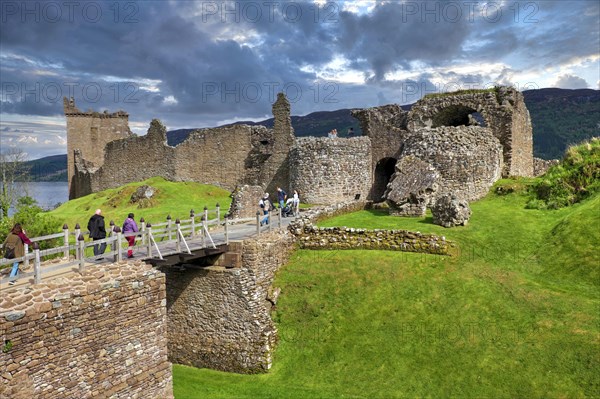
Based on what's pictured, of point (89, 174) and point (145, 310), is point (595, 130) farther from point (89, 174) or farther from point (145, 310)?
point (145, 310)

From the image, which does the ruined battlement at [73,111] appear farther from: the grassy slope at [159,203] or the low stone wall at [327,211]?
the low stone wall at [327,211]

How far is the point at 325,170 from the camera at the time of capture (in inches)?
1253

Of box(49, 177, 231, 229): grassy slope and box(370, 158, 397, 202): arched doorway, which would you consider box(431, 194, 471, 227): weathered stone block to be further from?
box(49, 177, 231, 229): grassy slope

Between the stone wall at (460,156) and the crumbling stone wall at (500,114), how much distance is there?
2771mm

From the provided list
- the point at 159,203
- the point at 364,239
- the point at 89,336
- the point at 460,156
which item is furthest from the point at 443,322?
the point at 159,203

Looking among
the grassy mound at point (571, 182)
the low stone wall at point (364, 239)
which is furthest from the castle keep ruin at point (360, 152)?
the low stone wall at point (364, 239)

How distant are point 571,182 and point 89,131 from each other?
5749cm

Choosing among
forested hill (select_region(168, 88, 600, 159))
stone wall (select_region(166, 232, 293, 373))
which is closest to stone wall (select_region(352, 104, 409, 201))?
stone wall (select_region(166, 232, 293, 373))

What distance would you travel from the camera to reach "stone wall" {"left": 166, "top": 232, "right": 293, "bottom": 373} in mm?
16766

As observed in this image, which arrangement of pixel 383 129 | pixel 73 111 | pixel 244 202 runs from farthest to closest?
pixel 73 111, pixel 383 129, pixel 244 202

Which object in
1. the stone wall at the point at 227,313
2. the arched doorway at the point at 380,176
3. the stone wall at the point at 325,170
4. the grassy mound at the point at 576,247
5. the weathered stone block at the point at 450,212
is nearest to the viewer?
the grassy mound at the point at 576,247

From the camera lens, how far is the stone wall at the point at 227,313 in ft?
55.0

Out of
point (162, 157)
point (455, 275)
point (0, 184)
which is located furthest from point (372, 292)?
point (0, 184)

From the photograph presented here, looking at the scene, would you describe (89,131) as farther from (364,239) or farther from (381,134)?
(364,239)
